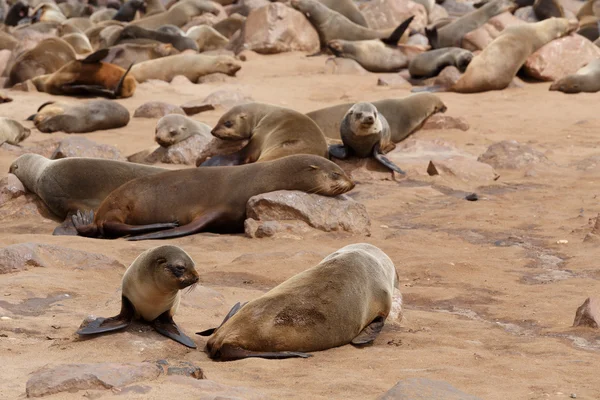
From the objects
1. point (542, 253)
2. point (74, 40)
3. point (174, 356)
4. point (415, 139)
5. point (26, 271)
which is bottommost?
point (74, 40)

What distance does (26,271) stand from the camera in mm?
4812

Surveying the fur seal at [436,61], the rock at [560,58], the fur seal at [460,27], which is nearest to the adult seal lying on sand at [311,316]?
the rock at [560,58]

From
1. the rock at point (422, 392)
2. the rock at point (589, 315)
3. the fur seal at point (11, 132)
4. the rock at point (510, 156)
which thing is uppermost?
the rock at point (422, 392)

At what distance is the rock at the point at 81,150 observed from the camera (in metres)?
8.45

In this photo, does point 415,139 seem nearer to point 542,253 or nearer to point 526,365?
point 542,253

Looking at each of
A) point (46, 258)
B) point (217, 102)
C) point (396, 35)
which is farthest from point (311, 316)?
point (396, 35)

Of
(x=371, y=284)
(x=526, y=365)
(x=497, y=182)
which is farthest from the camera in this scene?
(x=497, y=182)

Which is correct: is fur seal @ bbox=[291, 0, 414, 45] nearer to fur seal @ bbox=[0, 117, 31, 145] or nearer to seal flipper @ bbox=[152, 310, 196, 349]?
fur seal @ bbox=[0, 117, 31, 145]

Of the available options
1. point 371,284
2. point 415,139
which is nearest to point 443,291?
point 371,284

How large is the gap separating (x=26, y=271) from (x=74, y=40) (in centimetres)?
1333

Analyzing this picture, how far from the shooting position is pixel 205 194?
21.8 feet

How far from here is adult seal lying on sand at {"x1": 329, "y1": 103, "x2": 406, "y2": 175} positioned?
28.7 feet

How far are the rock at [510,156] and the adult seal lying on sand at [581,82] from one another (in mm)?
3685

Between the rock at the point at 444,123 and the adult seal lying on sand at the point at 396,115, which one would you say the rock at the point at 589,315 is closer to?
the adult seal lying on sand at the point at 396,115
